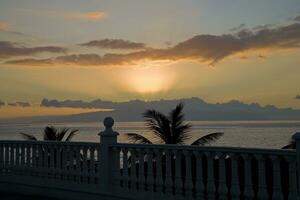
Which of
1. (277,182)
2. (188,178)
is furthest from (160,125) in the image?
(277,182)

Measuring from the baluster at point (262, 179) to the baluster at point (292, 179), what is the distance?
39cm

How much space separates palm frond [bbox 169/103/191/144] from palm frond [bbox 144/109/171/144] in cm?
23

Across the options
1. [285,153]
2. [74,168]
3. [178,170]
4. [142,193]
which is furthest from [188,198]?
[74,168]

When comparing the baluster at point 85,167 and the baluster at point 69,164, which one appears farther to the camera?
the baluster at point 69,164

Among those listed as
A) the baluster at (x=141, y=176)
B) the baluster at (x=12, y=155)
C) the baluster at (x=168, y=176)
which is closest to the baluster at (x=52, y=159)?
the baluster at (x=12, y=155)

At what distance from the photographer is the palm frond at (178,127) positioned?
2202 centimetres

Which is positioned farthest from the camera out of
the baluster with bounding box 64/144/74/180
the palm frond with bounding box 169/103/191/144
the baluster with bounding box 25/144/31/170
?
the palm frond with bounding box 169/103/191/144

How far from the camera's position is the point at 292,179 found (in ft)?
25.6

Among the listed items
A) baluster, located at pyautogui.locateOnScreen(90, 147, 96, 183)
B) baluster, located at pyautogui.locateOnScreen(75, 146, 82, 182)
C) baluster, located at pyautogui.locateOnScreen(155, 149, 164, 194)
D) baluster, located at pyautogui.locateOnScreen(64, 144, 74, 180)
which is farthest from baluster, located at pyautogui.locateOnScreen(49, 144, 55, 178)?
baluster, located at pyautogui.locateOnScreen(155, 149, 164, 194)

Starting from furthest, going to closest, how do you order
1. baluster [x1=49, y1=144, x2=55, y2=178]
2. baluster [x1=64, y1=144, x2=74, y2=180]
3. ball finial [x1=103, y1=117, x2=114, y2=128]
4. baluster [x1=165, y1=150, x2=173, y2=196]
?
baluster [x1=49, y1=144, x2=55, y2=178], baluster [x1=64, y1=144, x2=74, y2=180], ball finial [x1=103, y1=117, x2=114, y2=128], baluster [x1=165, y1=150, x2=173, y2=196]

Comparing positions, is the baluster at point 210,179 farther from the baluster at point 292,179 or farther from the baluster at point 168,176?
the baluster at point 292,179

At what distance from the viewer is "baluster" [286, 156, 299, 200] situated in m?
7.75

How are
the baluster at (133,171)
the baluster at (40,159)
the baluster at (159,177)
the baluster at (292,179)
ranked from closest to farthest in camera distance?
the baluster at (292,179), the baluster at (159,177), the baluster at (133,171), the baluster at (40,159)

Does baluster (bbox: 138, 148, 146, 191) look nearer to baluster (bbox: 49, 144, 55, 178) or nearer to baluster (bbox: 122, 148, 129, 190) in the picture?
baluster (bbox: 122, 148, 129, 190)
